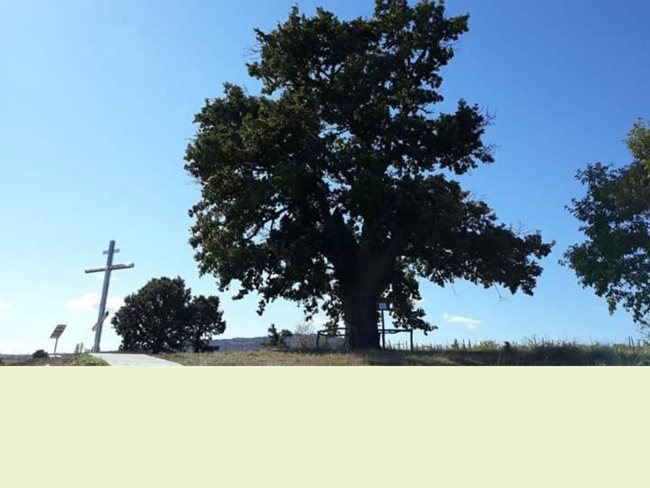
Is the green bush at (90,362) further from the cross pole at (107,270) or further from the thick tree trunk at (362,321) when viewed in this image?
the cross pole at (107,270)

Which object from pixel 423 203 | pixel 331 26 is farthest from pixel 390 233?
pixel 331 26

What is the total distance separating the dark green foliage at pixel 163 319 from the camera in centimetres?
6769

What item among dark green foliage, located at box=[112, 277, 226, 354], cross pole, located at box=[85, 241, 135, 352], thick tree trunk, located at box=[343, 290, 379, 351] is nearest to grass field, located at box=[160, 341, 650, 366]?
thick tree trunk, located at box=[343, 290, 379, 351]

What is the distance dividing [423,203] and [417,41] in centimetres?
716

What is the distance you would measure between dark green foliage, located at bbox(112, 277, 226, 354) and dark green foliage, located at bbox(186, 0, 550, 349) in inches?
1818

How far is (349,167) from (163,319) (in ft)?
174

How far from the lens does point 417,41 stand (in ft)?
74.2

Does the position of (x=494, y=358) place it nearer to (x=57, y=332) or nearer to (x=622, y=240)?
(x=622, y=240)

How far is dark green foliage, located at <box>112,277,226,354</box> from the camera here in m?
67.7

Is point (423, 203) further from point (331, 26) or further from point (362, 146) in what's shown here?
point (331, 26)

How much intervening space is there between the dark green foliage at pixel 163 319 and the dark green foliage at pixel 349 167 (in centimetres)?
4618

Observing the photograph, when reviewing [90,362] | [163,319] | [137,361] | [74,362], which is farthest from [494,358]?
[163,319]

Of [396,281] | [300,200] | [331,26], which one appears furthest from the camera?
[396,281]

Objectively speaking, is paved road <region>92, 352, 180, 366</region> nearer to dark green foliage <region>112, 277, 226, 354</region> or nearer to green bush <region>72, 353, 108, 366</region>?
green bush <region>72, 353, 108, 366</region>
